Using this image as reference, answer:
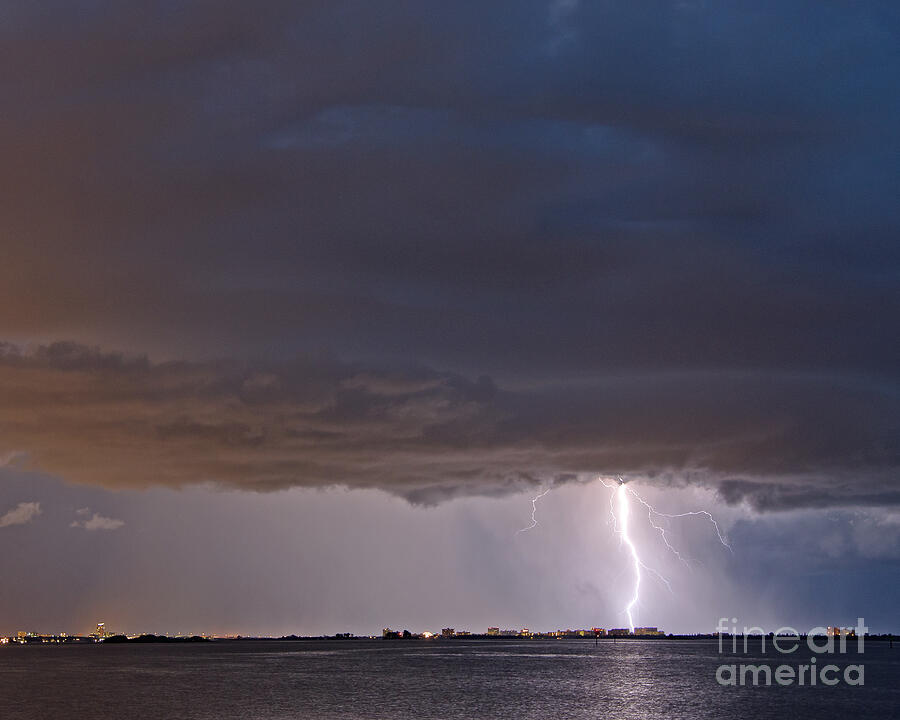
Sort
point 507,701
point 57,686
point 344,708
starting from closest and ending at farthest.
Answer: point 344,708, point 507,701, point 57,686

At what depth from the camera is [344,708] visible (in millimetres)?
147125

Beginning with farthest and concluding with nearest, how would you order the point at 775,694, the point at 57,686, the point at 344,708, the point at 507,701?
1. the point at 57,686
2. the point at 775,694
3. the point at 507,701
4. the point at 344,708

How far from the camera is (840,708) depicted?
152 m

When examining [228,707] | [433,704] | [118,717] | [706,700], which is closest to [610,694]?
[706,700]

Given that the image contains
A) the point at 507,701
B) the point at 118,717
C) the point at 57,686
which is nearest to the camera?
the point at 118,717

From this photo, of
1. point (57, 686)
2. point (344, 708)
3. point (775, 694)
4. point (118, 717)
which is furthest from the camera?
point (57, 686)

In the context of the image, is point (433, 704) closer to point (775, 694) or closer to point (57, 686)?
point (775, 694)

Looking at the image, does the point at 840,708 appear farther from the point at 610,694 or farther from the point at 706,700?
the point at 610,694

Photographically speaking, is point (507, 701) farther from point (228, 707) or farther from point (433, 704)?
point (228, 707)

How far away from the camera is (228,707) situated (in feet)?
491

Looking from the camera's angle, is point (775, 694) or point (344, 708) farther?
point (775, 694)

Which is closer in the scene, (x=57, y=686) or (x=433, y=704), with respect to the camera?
(x=433, y=704)

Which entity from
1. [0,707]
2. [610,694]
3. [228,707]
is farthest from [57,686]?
[610,694]

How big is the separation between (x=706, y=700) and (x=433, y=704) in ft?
137
